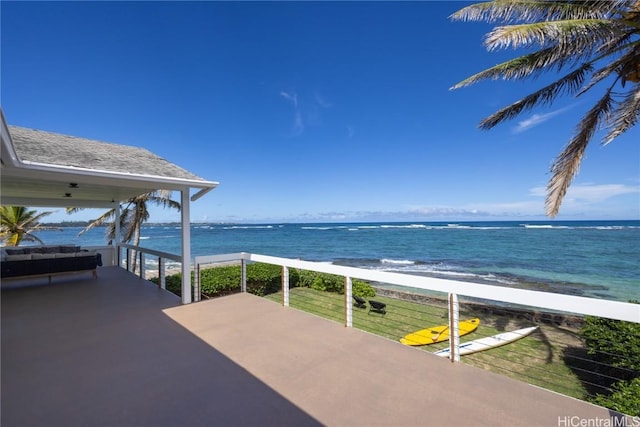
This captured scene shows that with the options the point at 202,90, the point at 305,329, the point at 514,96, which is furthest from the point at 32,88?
the point at 514,96

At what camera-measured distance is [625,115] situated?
569 cm

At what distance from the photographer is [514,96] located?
24.3 feet

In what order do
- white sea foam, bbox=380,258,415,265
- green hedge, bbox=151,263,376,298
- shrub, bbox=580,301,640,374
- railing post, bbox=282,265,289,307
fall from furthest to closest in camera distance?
white sea foam, bbox=380,258,415,265 → green hedge, bbox=151,263,376,298 → railing post, bbox=282,265,289,307 → shrub, bbox=580,301,640,374

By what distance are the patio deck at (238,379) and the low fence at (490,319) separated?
0.56 metres

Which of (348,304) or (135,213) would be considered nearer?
(348,304)

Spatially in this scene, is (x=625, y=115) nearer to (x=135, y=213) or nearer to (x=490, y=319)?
(x=490, y=319)

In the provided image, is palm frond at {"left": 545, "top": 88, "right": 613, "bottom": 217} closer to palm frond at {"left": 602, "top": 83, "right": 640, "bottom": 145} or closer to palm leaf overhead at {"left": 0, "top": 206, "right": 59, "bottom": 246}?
palm frond at {"left": 602, "top": 83, "right": 640, "bottom": 145}

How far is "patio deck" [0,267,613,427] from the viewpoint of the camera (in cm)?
215

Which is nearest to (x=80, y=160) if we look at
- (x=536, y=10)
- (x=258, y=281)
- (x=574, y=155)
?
(x=258, y=281)

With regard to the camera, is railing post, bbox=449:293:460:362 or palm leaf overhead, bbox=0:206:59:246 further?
palm leaf overhead, bbox=0:206:59:246

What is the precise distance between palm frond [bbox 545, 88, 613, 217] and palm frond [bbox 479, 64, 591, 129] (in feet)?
2.22

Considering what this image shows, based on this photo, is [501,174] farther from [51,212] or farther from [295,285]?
[51,212]

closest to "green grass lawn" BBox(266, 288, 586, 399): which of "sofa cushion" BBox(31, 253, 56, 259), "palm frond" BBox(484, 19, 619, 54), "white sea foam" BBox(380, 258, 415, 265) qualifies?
"palm frond" BBox(484, 19, 619, 54)

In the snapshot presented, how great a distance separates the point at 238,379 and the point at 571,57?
8.03 m
